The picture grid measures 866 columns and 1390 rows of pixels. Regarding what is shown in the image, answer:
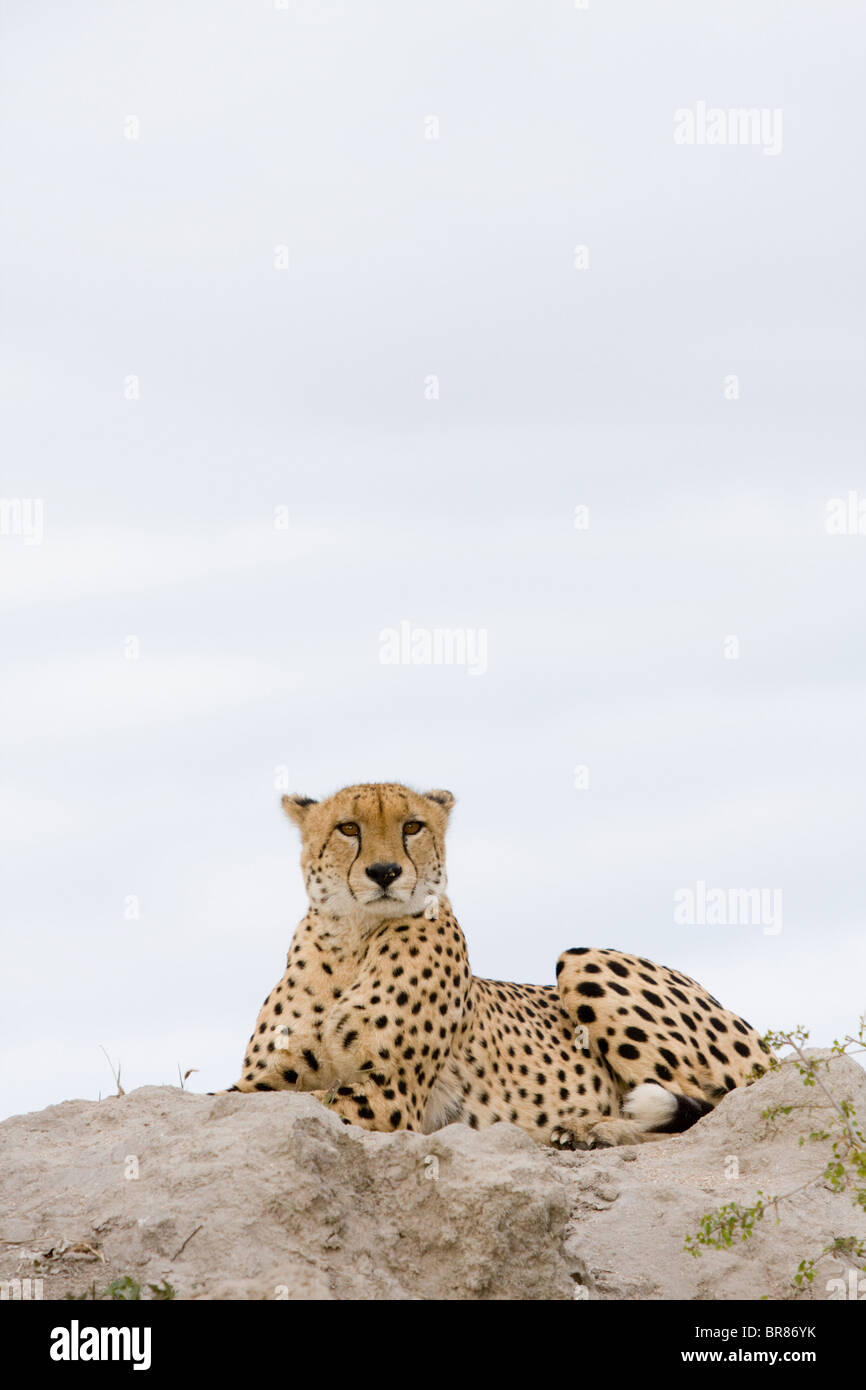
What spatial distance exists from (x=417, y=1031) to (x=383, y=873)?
0.70 m

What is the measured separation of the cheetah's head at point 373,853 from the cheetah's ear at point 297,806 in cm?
8

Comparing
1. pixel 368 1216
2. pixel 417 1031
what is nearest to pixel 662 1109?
pixel 417 1031

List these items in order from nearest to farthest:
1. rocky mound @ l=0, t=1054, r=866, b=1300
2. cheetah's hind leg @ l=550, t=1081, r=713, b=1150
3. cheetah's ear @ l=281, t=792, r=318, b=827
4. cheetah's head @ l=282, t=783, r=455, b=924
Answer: rocky mound @ l=0, t=1054, r=866, b=1300
cheetah's head @ l=282, t=783, r=455, b=924
cheetah's hind leg @ l=550, t=1081, r=713, b=1150
cheetah's ear @ l=281, t=792, r=318, b=827

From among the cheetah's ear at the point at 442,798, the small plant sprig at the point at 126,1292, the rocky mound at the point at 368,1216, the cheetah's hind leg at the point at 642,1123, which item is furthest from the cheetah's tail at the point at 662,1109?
the small plant sprig at the point at 126,1292

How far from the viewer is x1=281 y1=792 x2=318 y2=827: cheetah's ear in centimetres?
814

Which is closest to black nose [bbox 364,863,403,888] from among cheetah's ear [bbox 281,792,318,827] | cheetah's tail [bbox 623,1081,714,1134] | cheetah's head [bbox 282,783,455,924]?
cheetah's head [bbox 282,783,455,924]

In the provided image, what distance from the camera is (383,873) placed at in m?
7.62

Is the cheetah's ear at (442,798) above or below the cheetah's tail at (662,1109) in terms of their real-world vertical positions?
above

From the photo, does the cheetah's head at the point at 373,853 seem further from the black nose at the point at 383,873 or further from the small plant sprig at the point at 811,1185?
the small plant sprig at the point at 811,1185

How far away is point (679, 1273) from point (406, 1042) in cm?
197

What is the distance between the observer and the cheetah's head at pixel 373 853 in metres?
7.67

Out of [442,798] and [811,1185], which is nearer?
[811,1185]

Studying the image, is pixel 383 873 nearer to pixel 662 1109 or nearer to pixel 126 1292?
pixel 662 1109

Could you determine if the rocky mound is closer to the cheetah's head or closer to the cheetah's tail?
the cheetah's tail
